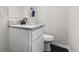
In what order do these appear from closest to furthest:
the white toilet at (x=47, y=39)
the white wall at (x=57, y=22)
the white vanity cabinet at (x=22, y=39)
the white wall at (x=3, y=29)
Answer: the white vanity cabinet at (x=22, y=39) → the white wall at (x=3, y=29) → the white toilet at (x=47, y=39) → the white wall at (x=57, y=22)

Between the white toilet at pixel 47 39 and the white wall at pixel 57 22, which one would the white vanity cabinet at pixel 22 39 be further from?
the white wall at pixel 57 22

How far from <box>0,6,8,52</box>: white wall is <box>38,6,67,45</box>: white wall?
41.6 inches

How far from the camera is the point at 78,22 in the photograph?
2115 mm

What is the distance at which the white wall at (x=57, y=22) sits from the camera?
2748 mm

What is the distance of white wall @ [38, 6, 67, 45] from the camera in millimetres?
2748

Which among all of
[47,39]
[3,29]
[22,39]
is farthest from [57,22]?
[3,29]

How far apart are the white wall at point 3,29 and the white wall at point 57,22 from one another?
1.06m

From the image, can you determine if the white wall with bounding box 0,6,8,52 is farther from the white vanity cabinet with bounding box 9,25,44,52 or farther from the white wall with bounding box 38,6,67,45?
the white wall with bounding box 38,6,67,45

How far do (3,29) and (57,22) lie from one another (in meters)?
1.48

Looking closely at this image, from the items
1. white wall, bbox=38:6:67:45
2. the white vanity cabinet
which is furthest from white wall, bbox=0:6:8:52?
white wall, bbox=38:6:67:45

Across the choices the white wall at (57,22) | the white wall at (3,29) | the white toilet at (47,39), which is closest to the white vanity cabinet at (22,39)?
the white wall at (3,29)

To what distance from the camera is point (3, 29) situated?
187 cm

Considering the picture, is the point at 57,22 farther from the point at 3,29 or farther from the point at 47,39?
the point at 3,29
